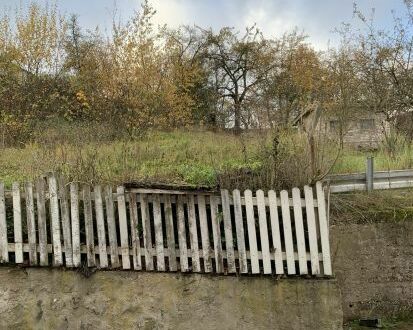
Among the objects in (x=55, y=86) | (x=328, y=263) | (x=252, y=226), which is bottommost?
(x=328, y=263)

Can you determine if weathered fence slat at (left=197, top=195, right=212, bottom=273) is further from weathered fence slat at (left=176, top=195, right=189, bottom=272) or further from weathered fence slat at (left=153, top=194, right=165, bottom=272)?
weathered fence slat at (left=153, top=194, right=165, bottom=272)

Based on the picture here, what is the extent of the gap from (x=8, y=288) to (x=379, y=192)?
499 centimetres

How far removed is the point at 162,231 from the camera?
212 inches

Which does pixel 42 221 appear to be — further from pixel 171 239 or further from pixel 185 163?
pixel 185 163

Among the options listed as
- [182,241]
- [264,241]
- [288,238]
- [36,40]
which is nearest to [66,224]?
[182,241]

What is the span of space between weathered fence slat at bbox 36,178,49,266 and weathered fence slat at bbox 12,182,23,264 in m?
0.21

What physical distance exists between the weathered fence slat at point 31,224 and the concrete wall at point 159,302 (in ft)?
0.52

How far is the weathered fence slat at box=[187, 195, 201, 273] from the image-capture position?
5309mm

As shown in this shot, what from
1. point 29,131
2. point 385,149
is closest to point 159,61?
point 29,131

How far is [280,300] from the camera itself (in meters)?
5.39

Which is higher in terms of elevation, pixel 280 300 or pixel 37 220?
pixel 37 220

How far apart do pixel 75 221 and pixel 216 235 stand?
1611mm

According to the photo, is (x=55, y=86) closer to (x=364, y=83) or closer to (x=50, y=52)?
(x=50, y=52)

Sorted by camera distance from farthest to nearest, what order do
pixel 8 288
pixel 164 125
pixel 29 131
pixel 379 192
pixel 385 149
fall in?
1. pixel 164 125
2. pixel 29 131
3. pixel 385 149
4. pixel 379 192
5. pixel 8 288
